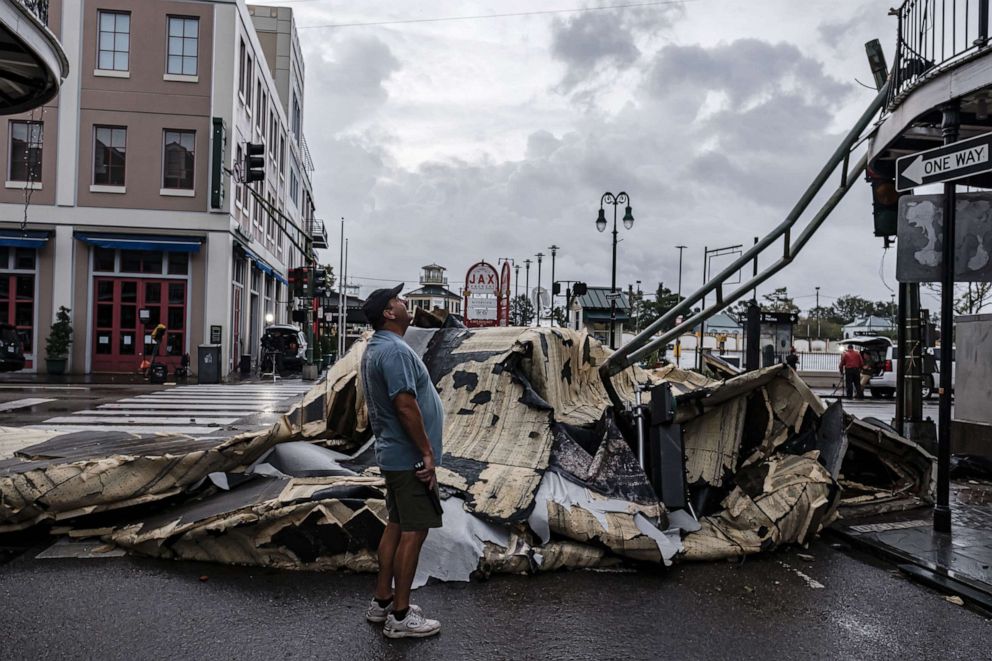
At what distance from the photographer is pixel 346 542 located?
4.76m

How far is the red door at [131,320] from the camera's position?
74.5ft

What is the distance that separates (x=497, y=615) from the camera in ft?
13.5

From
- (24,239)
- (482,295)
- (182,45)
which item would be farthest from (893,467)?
(182,45)

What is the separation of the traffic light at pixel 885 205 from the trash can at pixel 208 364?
1708 cm

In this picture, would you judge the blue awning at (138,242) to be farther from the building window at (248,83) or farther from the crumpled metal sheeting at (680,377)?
the crumpled metal sheeting at (680,377)

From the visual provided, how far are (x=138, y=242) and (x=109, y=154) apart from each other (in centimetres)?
304

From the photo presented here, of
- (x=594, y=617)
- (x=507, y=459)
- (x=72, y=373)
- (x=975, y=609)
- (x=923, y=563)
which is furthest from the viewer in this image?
(x=72, y=373)

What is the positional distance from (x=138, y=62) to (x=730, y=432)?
22.6 meters

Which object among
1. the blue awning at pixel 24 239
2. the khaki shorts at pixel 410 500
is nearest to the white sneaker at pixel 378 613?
the khaki shorts at pixel 410 500

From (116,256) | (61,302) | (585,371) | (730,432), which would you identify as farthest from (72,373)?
(730,432)

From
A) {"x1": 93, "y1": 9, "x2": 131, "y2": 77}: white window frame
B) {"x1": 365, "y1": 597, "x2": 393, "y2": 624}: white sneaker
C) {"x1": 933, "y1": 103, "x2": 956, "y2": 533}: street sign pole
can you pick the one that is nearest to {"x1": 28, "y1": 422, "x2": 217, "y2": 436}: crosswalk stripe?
{"x1": 365, "y1": 597, "x2": 393, "y2": 624}: white sneaker

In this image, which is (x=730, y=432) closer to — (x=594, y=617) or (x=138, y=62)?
(x=594, y=617)

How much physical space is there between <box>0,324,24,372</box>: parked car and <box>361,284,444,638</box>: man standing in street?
599 inches

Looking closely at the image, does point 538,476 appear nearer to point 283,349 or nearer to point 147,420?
point 147,420
